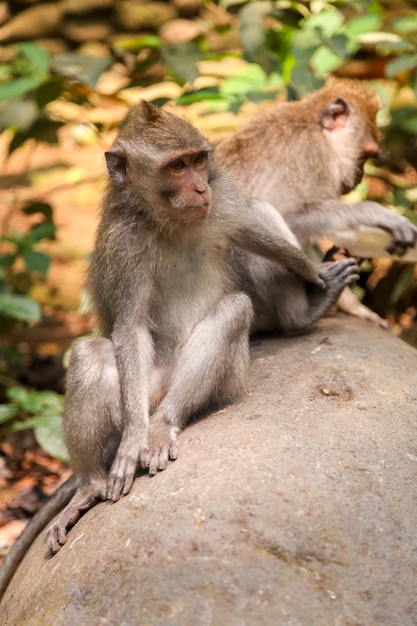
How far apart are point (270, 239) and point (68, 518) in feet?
6.53

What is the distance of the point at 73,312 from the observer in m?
10.1

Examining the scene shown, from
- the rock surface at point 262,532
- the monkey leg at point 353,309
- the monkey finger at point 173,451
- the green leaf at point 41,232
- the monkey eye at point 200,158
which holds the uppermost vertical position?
the monkey eye at point 200,158

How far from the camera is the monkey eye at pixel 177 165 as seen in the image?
4552 mm

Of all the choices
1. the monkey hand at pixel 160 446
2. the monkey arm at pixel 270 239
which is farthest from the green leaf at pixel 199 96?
the monkey hand at pixel 160 446

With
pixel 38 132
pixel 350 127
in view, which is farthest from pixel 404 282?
pixel 38 132

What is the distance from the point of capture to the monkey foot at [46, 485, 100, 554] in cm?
438

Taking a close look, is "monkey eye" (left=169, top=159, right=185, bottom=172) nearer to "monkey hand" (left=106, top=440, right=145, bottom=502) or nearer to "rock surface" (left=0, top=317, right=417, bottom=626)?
"rock surface" (left=0, top=317, right=417, bottom=626)

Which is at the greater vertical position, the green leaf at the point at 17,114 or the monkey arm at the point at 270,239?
the green leaf at the point at 17,114

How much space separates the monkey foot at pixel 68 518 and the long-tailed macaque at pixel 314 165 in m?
2.01

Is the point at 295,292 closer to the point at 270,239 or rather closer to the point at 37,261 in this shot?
the point at 270,239

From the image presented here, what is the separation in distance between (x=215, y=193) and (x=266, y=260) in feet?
3.28

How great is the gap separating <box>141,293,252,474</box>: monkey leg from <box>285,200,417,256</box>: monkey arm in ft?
5.09

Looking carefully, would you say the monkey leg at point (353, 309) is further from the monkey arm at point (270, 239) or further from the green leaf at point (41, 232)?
the green leaf at point (41, 232)

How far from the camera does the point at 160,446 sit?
441cm
